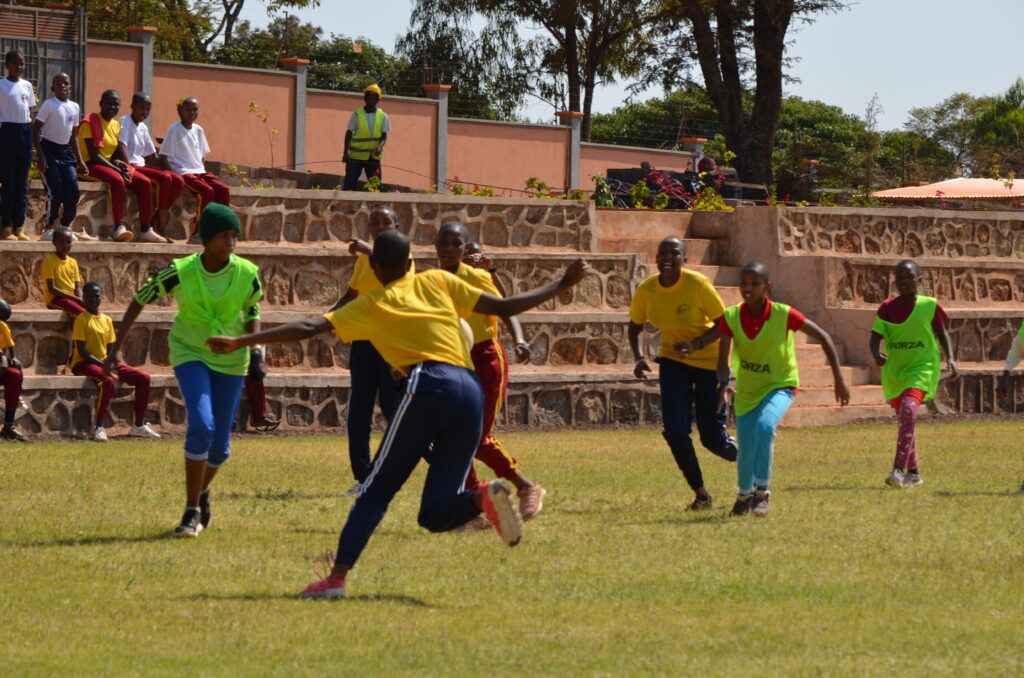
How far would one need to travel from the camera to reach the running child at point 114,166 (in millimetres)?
16781

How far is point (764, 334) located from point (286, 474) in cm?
435

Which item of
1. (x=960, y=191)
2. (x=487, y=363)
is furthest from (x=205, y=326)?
(x=960, y=191)

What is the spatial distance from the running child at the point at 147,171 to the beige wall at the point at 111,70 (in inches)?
350

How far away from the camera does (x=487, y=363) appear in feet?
→ 32.7

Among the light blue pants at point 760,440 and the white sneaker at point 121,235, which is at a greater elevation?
the white sneaker at point 121,235

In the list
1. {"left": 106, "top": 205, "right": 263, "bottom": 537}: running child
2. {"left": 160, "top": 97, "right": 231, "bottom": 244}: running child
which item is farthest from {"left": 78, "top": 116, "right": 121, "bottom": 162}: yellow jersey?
{"left": 106, "top": 205, "right": 263, "bottom": 537}: running child

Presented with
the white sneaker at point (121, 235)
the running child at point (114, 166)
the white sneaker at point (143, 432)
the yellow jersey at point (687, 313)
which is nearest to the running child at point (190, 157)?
the running child at point (114, 166)

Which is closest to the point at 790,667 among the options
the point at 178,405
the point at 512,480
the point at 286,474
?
the point at 512,480

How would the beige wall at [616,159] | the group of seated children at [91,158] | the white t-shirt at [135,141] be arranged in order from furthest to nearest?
the beige wall at [616,159] → the white t-shirt at [135,141] → the group of seated children at [91,158]

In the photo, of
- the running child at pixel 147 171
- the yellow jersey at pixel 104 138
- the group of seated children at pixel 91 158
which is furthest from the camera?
the running child at pixel 147 171

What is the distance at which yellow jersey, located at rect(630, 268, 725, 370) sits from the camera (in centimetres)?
1068

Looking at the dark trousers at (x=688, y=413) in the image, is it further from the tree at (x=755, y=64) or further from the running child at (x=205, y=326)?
the tree at (x=755, y=64)

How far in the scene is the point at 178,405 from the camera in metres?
16.6

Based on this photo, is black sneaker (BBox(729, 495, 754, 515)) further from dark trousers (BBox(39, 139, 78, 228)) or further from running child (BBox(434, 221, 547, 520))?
dark trousers (BBox(39, 139, 78, 228))
